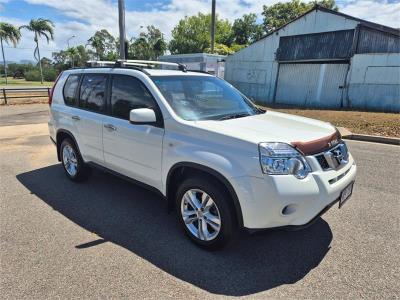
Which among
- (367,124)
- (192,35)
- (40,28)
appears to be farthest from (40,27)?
(367,124)

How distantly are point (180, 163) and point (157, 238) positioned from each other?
93cm

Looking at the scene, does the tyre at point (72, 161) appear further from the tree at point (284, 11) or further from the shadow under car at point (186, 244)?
the tree at point (284, 11)

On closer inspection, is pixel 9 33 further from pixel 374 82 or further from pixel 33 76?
pixel 374 82

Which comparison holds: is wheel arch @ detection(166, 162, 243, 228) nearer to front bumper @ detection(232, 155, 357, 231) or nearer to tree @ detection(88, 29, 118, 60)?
front bumper @ detection(232, 155, 357, 231)

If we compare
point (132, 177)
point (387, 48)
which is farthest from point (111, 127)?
point (387, 48)

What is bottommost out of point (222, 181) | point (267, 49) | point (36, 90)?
point (36, 90)

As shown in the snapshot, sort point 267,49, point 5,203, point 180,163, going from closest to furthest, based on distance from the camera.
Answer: point 180,163 < point 5,203 < point 267,49

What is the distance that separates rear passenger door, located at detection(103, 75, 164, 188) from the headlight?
124 cm

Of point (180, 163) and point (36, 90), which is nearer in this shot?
point (180, 163)

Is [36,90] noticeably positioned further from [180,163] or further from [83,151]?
[180,163]

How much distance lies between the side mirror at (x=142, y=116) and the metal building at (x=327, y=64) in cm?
1667

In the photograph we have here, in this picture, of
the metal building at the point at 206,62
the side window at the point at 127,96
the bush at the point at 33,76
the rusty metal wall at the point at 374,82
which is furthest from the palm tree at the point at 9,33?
the side window at the point at 127,96

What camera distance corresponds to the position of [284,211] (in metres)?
2.75

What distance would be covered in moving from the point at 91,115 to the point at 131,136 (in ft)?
3.48
